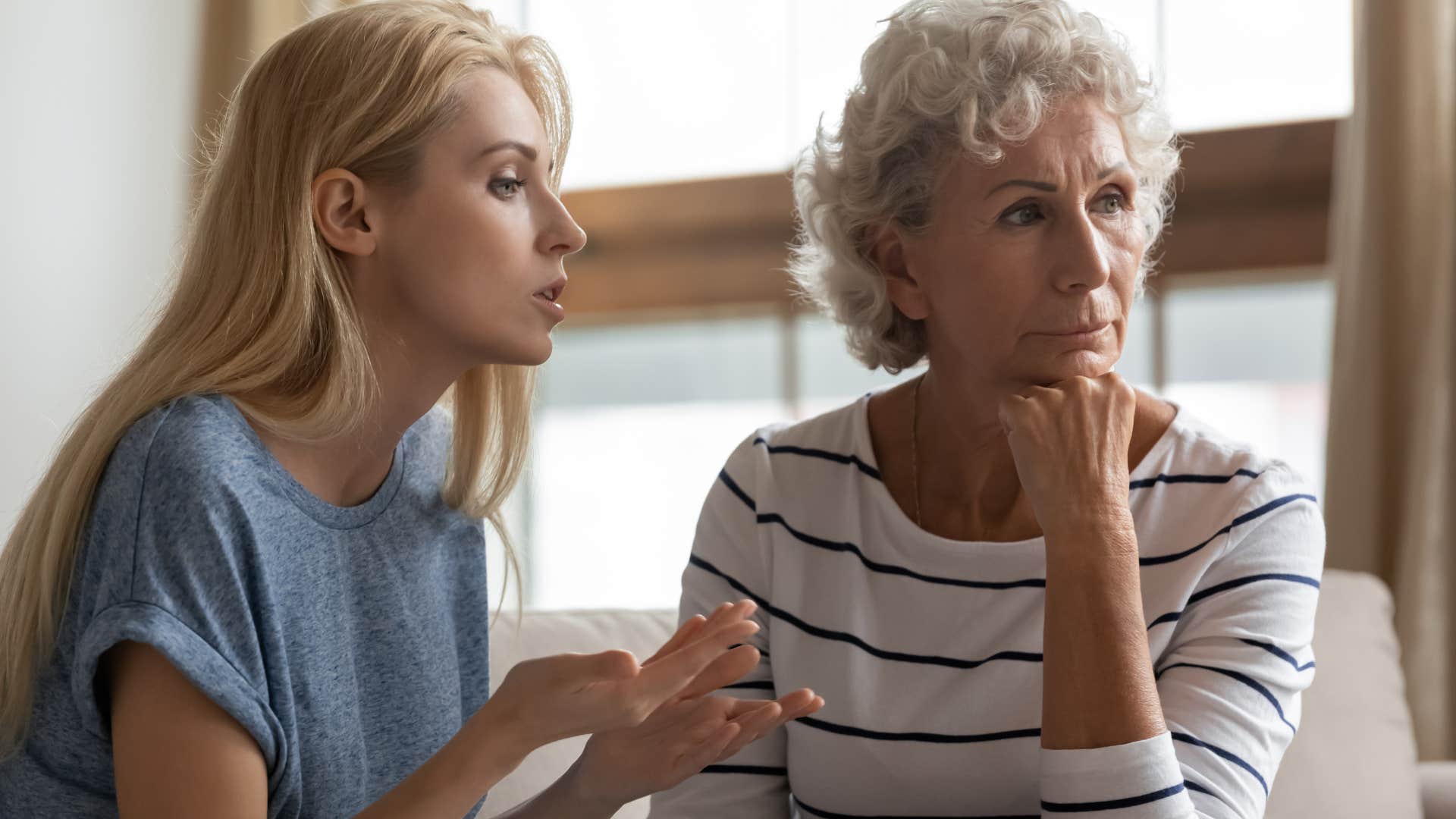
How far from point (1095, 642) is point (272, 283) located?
2.66 feet

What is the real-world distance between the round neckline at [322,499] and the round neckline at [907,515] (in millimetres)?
519

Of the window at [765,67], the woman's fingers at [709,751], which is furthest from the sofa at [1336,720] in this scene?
the window at [765,67]

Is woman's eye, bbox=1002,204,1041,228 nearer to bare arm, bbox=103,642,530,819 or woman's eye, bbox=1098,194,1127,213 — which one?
woman's eye, bbox=1098,194,1127,213

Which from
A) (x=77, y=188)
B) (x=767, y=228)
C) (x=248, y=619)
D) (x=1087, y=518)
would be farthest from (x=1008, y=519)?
(x=77, y=188)

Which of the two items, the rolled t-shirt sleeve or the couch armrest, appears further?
the couch armrest

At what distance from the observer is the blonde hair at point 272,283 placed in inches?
43.0

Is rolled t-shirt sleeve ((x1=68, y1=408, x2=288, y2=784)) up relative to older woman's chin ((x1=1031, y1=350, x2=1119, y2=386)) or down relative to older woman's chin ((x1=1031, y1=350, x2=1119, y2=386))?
down

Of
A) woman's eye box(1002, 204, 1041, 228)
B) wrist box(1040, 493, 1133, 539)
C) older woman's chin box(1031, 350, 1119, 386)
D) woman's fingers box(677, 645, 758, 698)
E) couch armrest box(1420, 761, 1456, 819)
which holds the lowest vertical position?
couch armrest box(1420, 761, 1456, 819)

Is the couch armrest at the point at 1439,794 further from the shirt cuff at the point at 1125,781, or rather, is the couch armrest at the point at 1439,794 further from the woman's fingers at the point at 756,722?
the woman's fingers at the point at 756,722

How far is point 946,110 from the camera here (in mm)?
1323

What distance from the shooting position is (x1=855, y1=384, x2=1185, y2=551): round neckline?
1321 millimetres

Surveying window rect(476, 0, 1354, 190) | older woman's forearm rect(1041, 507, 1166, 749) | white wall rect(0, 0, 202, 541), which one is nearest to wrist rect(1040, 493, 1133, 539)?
older woman's forearm rect(1041, 507, 1166, 749)

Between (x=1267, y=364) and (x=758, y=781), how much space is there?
1749 millimetres

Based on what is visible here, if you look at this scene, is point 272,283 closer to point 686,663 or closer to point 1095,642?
point 686,663
